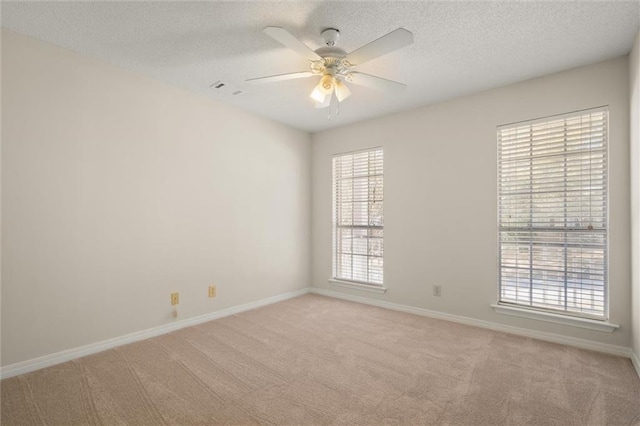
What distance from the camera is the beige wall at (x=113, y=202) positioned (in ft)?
7.82

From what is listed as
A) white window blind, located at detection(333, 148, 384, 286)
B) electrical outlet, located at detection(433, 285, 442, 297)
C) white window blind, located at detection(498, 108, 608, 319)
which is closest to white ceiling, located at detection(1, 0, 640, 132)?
white window blind, located at detection(498, 108, 608, 319)

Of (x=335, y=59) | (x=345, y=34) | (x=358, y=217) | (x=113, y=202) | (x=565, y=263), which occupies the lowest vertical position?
(x=565, y=263)

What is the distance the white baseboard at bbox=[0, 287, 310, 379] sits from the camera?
2340 mm

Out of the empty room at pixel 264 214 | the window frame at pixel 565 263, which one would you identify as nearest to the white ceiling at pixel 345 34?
the empty room at pixel 264 214

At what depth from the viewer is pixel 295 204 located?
4.74 metres

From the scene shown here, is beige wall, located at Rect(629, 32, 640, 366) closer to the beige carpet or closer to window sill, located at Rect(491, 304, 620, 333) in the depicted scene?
window sill, located at Rect(491, 304, 620, 333)

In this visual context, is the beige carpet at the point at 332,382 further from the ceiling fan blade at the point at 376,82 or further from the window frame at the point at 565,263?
the ceiling fan blade at the point at 376,82

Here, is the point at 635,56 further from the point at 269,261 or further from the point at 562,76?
the point at 269,261

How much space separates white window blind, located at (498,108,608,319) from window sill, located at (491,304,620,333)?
7 cm

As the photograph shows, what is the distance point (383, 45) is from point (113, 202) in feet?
8.65

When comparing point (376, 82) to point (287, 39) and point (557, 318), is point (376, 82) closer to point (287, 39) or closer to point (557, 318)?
point (287, 39)

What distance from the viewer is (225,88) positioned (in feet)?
11.0

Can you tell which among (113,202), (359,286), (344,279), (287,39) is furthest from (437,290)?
(113,202)

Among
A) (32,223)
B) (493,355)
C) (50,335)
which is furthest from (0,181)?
(493,355)
